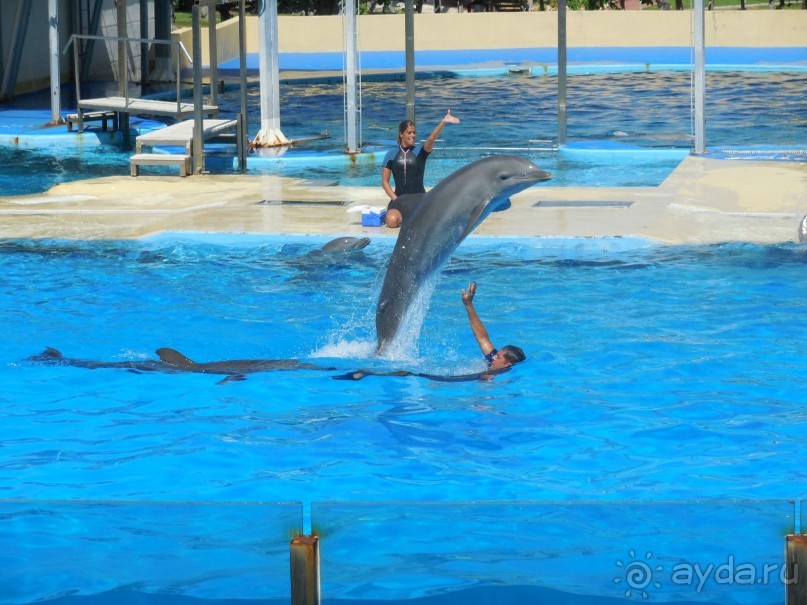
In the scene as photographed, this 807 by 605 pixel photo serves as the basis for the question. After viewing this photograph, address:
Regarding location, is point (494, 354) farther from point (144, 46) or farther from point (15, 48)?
point (144, 46)

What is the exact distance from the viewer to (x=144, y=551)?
149 inches

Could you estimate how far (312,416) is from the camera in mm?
7758

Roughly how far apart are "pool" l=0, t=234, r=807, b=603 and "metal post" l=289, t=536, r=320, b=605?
49 mm

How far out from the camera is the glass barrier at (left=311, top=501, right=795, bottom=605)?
366cm

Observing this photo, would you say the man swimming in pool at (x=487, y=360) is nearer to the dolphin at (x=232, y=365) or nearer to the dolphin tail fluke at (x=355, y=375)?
the dolphin tail fluke at (x=355, y=375)

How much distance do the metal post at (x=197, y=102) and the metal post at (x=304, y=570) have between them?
12359 millimetres

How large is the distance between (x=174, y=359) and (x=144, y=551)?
459 centimetres

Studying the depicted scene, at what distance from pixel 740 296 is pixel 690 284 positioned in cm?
48

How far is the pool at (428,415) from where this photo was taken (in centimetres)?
375

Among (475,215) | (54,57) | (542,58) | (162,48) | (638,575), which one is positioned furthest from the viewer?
(542,58)

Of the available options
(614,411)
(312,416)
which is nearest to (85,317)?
(312,416)

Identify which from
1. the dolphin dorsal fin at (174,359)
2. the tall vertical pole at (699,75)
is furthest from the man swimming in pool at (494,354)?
the tall vertical pole at (699,75)

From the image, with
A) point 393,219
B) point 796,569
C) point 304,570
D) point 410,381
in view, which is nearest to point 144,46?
point 393,219

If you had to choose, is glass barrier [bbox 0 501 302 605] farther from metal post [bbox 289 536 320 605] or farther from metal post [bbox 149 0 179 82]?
metal post [bbox 149 0 179 82]
